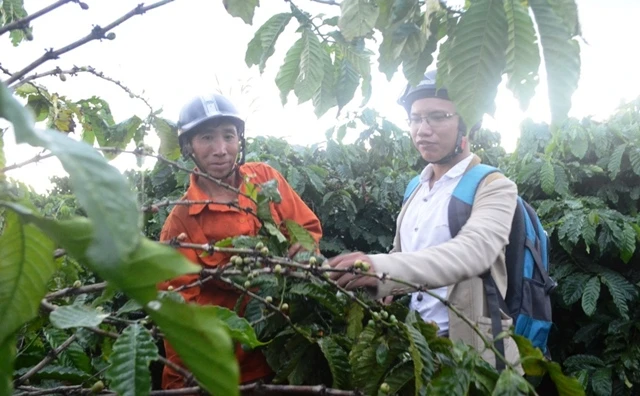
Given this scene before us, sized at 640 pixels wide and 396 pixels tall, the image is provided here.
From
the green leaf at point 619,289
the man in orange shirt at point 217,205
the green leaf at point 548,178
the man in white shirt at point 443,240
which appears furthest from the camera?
the green leaf at point 548,178

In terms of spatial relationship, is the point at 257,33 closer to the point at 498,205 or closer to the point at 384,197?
the point at 498,205

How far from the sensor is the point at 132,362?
34.4 inches

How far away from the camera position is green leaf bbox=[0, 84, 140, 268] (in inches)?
14.9

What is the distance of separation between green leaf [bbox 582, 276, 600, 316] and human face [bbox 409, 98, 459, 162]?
79.7 inches

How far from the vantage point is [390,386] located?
1.27m

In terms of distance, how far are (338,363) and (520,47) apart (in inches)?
33.2

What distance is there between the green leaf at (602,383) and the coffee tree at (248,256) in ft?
8.97

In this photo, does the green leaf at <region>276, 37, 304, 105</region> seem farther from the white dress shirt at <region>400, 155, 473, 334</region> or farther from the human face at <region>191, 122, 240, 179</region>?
the human face at <region>191, 122, 240, 179</region>

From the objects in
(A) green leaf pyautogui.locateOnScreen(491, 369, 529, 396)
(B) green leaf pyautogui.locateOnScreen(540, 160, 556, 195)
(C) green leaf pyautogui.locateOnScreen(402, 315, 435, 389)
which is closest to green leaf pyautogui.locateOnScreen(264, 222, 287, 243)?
(C) green leaf pyautogui.locateOnScreen(402, 315, 435, 389)

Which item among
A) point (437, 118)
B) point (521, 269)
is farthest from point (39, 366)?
point (437, 118)

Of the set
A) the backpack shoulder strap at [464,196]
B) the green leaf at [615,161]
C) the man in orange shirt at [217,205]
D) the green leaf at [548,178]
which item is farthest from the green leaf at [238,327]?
the green leaf at [615,161]

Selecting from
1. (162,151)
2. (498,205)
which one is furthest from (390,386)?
(162,151)

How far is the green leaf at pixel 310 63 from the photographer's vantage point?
1394 mm

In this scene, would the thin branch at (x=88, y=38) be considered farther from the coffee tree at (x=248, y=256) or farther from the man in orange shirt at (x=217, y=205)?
the man in orange shirt at (x=217, y=205)
